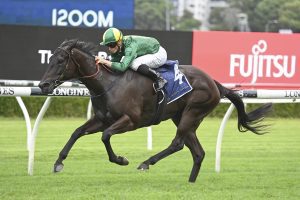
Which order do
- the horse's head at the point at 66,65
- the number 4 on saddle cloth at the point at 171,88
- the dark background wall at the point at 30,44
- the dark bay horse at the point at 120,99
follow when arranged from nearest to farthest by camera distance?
the horse's head at the point at 66,65, the dark bay horse at the point at 120,99, the number 4 on saddle cloth at the point at 171,88, the dark background wall at the point at 30,44

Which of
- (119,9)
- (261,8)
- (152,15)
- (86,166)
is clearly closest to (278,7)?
(261,8)

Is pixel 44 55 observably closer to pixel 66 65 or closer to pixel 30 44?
pixel 30 44

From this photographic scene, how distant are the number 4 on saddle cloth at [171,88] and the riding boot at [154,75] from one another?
68 mm

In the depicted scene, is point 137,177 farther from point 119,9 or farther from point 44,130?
point 119,9

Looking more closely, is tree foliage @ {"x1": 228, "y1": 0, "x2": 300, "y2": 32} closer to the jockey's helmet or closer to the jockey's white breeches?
the jockey's white breeches

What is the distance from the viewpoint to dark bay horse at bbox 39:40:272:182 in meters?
7.41

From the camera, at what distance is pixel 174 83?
7879mm

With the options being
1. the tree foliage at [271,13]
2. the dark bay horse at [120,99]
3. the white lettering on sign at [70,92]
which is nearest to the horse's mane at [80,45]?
the dark bay horse at [120,99]

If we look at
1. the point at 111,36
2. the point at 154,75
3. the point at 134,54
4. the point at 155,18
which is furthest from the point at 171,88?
the point at 155,18

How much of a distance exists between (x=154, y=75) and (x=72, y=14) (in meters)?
10.0

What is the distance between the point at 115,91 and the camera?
7.59 meters

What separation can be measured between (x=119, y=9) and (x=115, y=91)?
33.6 feet

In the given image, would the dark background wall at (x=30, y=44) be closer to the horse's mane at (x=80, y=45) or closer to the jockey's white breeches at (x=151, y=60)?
the jockey's white breeches at (x=151, y=60)

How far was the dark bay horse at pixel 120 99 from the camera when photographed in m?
7.41
